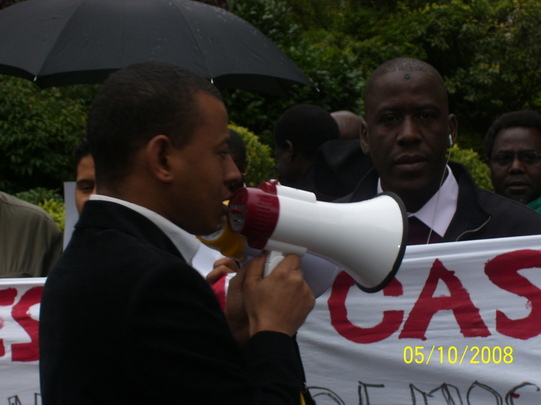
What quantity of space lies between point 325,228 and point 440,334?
118cm

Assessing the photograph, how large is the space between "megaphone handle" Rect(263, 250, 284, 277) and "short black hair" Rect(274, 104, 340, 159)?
361 centimetres

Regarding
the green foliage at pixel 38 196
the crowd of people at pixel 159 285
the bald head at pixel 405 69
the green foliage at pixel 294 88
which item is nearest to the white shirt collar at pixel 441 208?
the bald head at pixel 405 69

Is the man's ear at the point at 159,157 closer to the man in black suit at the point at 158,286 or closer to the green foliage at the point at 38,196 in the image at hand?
the man in black suit at the point at 158,286

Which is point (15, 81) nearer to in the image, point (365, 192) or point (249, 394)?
point (365, 192)

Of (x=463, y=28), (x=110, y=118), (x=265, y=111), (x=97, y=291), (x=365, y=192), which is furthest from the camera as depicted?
(x=463, y=28)

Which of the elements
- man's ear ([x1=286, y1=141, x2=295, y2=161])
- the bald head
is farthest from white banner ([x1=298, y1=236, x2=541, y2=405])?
man's ear ([x1=286, y1=141, x2=295, y2=161])

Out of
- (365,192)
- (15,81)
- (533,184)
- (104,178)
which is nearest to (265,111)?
(15,81)

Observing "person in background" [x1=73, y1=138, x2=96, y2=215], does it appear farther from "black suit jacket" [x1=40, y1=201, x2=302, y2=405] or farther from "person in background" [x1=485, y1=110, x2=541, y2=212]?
"person in background" [x1=485, y1=110, x2=541, y2=212]

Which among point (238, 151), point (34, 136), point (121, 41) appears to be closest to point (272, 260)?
point (238, 151)

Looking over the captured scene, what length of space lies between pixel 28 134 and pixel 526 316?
7640 millimetres

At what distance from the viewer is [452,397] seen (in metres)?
2.89

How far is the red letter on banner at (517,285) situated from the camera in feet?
9.59

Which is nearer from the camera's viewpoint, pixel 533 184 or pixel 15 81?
pixel 533 184

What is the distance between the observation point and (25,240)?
3.74m
